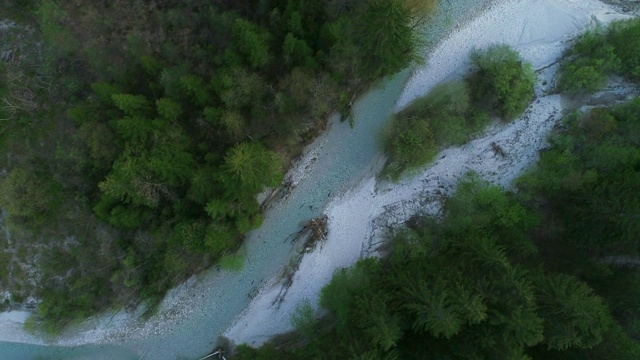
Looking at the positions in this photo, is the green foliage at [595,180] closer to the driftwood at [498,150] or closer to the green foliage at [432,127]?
the driftwood at [498,150]

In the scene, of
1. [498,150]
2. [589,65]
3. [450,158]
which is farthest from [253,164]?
[589,65]

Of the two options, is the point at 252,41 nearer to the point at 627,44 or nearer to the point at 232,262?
the point at 232,262

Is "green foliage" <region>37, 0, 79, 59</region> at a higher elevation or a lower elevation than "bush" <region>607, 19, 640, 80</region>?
higher

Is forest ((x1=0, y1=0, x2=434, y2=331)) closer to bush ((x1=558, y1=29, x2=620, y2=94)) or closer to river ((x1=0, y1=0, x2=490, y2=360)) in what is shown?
river ((x1=0, y1=0, x2=490, y2=360))

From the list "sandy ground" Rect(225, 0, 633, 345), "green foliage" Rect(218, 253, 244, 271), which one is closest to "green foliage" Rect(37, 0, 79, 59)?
"green foliage" Rect(218, 253, 244, 271)

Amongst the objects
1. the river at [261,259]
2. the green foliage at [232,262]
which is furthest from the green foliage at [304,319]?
the green foliage at [232,262]

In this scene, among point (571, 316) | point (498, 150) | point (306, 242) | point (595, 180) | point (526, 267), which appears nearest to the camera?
point (571, 316)

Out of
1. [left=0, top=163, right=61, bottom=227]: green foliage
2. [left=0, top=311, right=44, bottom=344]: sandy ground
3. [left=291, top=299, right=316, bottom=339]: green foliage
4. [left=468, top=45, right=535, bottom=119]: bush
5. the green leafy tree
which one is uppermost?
[left=0, top=163, right=61, bottom=227]: green foliage
